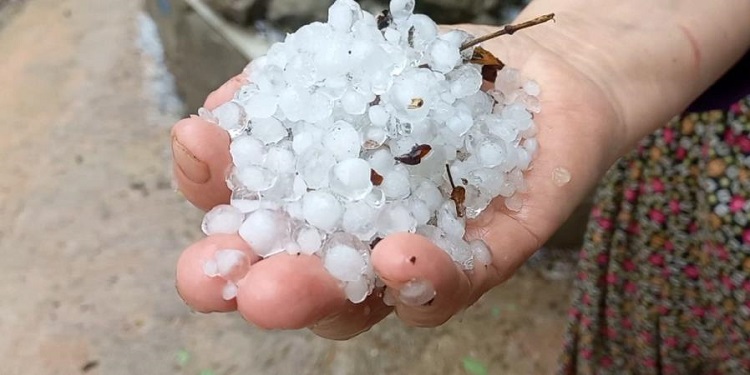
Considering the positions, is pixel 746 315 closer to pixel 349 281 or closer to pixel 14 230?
pixel 349 281

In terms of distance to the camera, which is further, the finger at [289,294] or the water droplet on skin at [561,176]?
the water droplet on skin at [561,176]

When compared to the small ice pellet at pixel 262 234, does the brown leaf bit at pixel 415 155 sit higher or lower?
higher

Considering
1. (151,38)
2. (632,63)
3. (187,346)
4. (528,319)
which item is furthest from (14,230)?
(632,63)

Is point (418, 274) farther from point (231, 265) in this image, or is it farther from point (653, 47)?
point (653, 47)

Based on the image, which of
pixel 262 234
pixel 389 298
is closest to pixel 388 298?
pixel 389 298

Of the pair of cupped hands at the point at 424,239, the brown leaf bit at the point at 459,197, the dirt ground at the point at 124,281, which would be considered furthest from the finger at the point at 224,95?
the dirt ground at the point at 124,281

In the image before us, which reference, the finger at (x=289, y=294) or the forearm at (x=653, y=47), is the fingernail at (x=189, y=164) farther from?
the forearm at (x=653, y=47)
